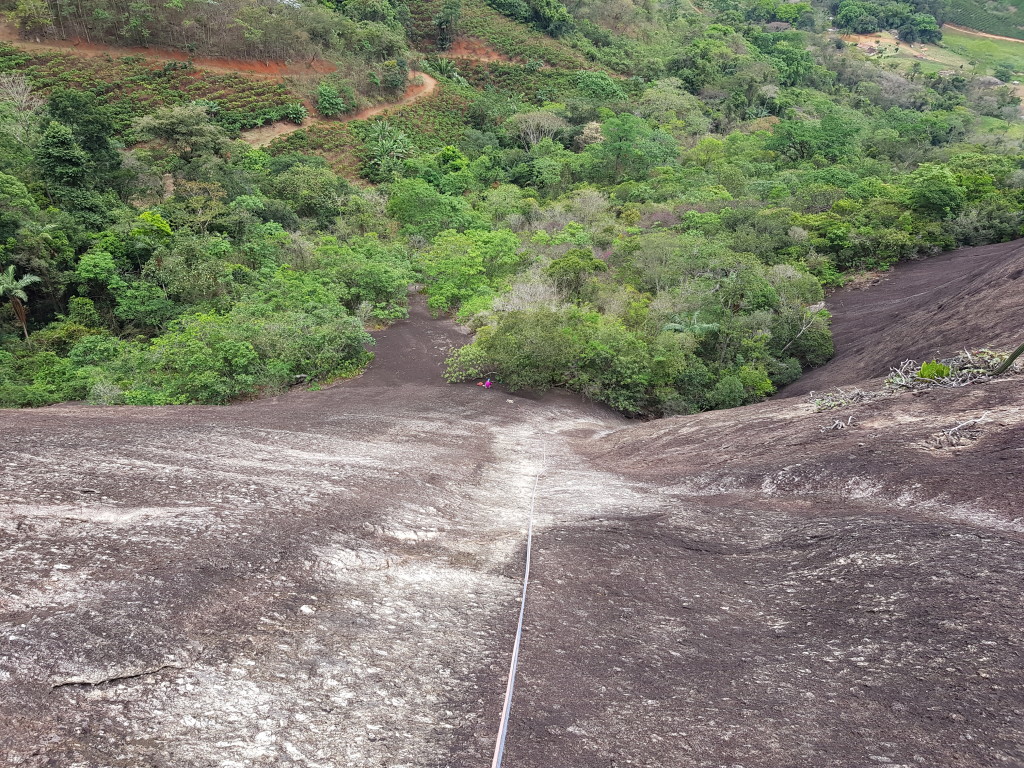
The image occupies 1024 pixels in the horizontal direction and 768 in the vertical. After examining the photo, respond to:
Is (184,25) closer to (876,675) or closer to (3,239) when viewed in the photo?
(3,239)

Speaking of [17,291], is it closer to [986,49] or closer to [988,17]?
[986,49]

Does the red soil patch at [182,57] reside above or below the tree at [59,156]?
above

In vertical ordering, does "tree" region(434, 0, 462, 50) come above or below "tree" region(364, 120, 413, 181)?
above

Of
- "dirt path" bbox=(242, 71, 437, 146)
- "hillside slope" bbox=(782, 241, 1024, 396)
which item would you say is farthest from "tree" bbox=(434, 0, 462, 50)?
"hillside slope" bbox=(782, 241, 1024, 396)

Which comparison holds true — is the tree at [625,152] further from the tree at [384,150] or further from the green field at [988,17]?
the green field at [988,17]

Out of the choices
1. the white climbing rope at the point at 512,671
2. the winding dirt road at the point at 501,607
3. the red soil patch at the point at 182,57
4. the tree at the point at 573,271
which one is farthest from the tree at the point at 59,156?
the white climbing rope at the point at 512,671

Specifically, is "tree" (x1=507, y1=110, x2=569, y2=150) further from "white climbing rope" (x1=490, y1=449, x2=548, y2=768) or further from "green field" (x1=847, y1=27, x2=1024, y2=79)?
"green field" (x1=847, y1=27, x2=1024, y2=79)
